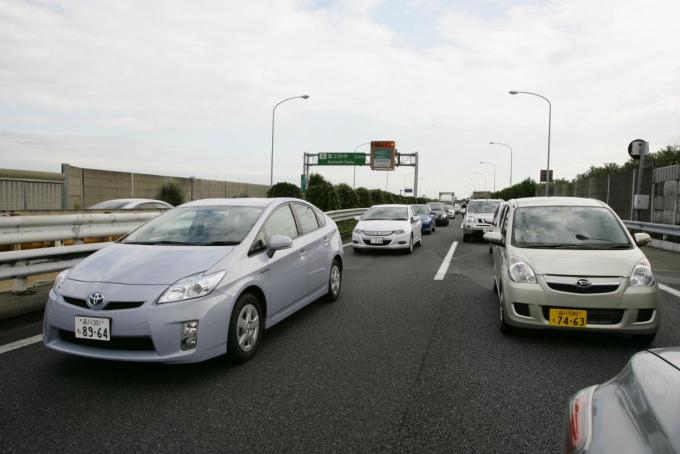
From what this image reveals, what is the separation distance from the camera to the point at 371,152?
4856cm

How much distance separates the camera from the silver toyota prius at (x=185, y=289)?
Answer: 12.4ft

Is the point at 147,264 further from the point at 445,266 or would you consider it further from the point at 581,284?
the point at 445,266

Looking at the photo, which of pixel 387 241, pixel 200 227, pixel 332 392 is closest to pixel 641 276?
pixel 332 392

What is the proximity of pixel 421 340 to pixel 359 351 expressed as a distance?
30.4 inches

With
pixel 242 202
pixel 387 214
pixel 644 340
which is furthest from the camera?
pixel 387 214

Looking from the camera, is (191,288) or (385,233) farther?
(385,233)

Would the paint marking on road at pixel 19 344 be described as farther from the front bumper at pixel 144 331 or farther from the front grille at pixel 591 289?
the front grille at pixel 591 289

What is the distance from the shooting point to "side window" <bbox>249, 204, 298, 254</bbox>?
502 centimetres

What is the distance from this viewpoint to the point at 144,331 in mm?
3732

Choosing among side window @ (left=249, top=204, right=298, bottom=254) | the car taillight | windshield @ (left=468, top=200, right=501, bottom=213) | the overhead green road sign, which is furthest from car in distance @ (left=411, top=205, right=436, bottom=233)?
the overhead green road sign

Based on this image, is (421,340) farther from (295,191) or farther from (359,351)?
(295,191)

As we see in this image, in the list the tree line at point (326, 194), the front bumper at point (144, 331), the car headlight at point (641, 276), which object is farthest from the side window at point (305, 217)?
the tree line at point (326, 194)

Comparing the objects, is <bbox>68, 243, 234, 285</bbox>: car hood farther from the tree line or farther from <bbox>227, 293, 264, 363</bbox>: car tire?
the tree line

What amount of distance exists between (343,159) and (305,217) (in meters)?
43.2
